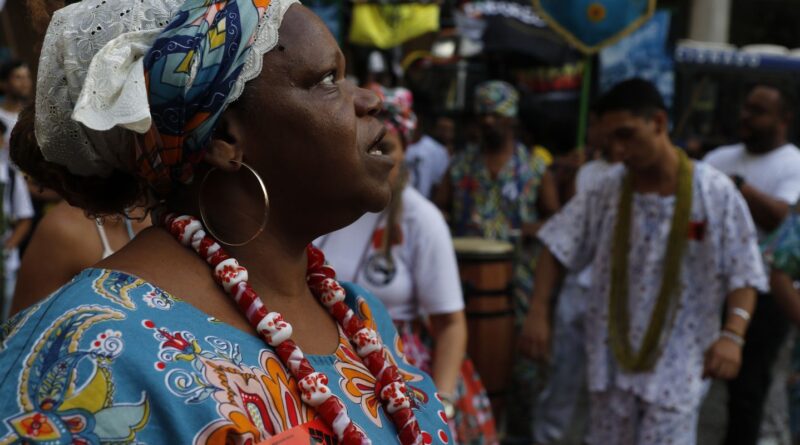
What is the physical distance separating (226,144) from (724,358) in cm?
307

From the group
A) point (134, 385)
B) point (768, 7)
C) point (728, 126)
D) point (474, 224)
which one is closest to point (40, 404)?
point (134, 385)

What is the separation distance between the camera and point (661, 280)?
13.9 ft

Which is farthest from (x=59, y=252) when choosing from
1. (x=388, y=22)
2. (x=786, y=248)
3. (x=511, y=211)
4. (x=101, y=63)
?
(x=388, y=22)

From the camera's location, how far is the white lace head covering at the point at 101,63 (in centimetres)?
136

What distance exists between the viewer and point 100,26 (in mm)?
1445

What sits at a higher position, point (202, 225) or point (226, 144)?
point (226, 144)

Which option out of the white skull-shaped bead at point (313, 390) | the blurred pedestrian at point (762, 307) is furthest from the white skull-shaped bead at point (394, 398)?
the blurred pedestrian at point (762, 307)

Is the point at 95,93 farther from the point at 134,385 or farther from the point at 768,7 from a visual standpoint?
the point at 768,7

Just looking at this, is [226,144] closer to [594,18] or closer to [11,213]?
[11,213]

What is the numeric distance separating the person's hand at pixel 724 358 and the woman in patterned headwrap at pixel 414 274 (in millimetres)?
1140

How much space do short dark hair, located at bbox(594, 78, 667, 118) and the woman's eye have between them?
9.21 ft

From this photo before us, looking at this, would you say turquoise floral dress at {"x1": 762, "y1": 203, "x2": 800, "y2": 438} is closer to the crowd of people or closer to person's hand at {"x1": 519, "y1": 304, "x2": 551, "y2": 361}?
person's hand at {"x1": 519, "y1": 304, "x2": 551, "y2": 361}

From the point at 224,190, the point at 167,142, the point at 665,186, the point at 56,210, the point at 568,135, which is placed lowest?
the point at 568,135

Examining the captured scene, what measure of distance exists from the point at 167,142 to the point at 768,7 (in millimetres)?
19238
